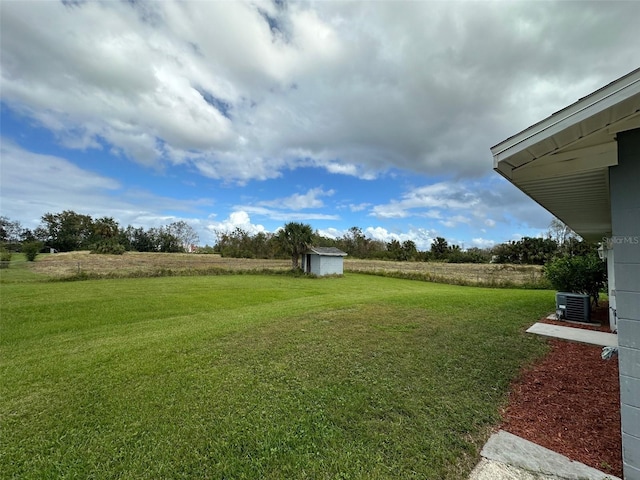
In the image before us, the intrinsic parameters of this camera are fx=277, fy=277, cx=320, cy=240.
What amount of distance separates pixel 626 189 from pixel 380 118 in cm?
1261

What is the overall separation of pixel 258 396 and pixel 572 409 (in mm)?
3444

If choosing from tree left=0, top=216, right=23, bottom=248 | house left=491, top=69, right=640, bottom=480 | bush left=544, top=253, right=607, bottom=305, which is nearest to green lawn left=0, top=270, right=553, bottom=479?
house left=491, top=69, right=640, bottom=480

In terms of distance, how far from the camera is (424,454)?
7.48 ft

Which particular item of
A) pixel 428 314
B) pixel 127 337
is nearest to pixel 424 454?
pixel 428 314

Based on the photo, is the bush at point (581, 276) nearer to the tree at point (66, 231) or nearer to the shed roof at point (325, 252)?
the shed roof at point (325, 252)

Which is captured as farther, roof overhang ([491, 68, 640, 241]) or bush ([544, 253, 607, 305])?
bush ([544, 253, 607, 305])

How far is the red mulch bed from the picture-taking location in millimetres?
2354

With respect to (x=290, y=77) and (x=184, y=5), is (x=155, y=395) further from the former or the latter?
(x=290, y=77)

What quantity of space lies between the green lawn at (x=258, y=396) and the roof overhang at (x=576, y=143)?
251 centimetres

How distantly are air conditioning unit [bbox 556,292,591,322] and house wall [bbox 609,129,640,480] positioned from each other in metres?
6.45

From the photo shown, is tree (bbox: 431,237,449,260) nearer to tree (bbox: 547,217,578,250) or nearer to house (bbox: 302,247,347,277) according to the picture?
tree (bbox: 547,217,578,250)

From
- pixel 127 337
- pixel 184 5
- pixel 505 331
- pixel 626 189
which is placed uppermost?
pixel 184 5

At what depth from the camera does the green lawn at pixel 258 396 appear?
226 cm

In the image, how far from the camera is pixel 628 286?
6.51ft
